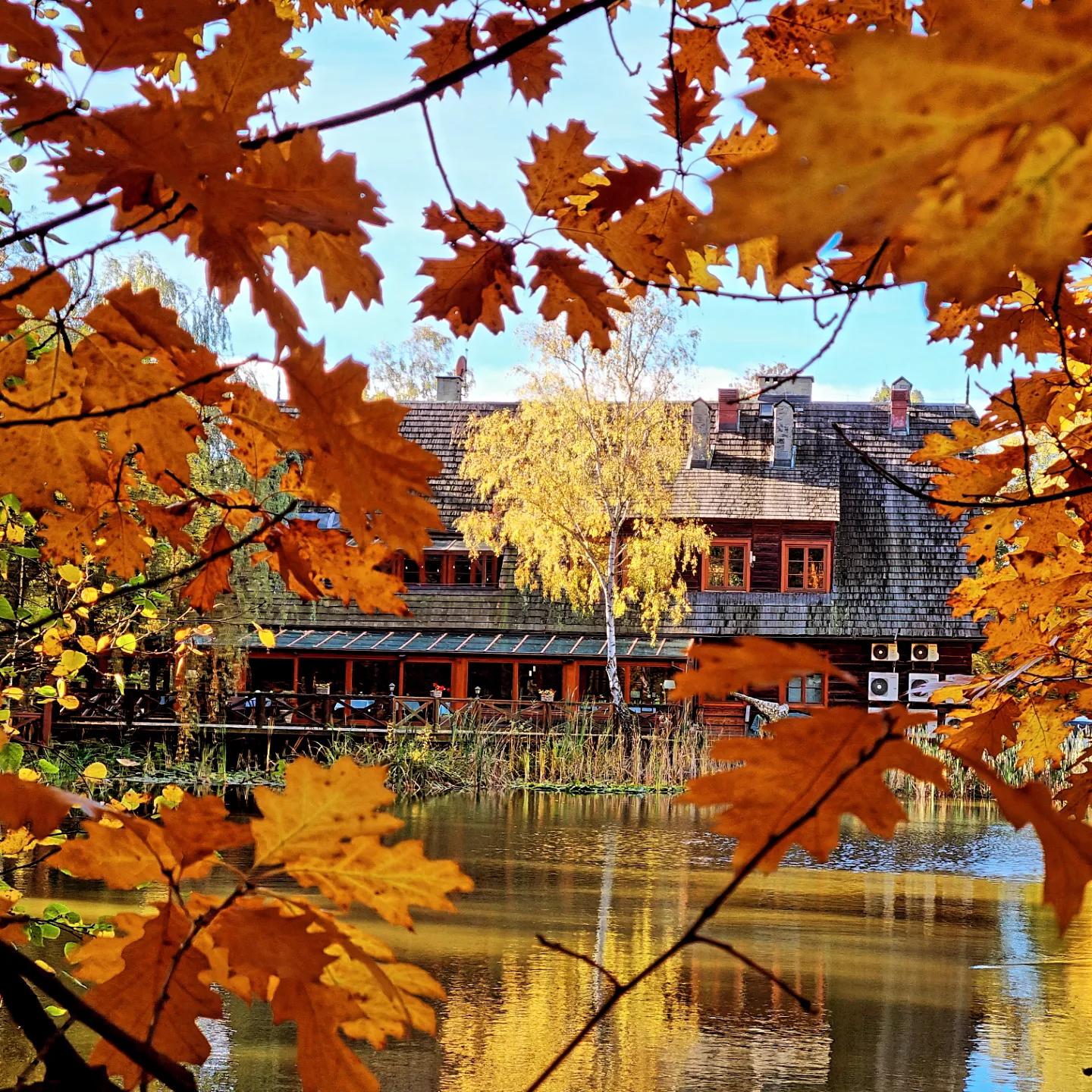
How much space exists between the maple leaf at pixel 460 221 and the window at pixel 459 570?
18.5m

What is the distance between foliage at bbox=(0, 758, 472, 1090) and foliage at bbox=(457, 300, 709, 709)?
1696 cm

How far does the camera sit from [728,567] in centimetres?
1994

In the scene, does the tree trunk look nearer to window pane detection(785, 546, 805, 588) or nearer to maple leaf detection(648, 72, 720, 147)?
window pane detection(785, 546, 805, 588)

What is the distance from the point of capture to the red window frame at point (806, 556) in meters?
19.6

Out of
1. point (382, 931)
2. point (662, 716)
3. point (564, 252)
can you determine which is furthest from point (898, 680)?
point (564, 252)

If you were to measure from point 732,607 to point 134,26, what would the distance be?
1913 centimetres

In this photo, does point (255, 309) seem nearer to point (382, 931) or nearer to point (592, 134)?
point (592, 134)

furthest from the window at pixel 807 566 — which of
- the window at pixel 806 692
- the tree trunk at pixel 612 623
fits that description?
the tree trunk at pixel 612 623

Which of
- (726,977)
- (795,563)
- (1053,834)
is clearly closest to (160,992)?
(1053,834)

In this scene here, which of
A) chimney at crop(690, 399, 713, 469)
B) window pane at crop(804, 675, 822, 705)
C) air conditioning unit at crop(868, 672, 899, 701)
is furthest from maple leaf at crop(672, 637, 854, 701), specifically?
chimney at crop(690, 399, 713, 469)

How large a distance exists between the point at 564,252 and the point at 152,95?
1.87ft

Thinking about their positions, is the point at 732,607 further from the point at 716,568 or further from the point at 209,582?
the point at 209,582

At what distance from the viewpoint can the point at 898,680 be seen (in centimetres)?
1925

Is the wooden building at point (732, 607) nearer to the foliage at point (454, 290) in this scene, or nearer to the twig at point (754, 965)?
the foliage at point (454, 290)
